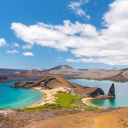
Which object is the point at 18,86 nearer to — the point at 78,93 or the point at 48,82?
the point at 48,82

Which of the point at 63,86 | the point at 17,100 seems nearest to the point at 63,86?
the point at 63,86

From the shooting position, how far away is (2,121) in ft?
85.1

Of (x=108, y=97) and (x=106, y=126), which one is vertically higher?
(x=106, y=126)

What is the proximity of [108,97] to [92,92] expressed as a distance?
11591mm

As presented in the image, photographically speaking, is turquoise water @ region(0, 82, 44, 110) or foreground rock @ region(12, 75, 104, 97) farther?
foreground rock @ region(12, 75, 104, 97)

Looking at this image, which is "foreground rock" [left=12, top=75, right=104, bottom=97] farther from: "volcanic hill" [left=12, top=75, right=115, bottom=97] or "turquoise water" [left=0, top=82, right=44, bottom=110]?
"turquoise water" [left=0, top=82, right=44, bottom=110]

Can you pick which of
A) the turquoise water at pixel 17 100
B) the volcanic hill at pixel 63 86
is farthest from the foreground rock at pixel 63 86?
the turquoise water at pixel 17 100

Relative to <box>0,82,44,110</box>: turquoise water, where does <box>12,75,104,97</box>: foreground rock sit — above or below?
above

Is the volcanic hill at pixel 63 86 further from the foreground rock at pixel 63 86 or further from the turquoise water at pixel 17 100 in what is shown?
the turquoise water at pixel 17 100

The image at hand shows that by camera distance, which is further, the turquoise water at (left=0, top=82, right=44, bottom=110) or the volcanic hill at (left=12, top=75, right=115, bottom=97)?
the volcanic hill at (left=12, top=75, right=115, bottom=97)

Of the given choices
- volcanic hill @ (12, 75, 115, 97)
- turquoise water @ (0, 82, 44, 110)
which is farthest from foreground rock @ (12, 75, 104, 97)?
turquoise water @ (0, 82, 44, 110)

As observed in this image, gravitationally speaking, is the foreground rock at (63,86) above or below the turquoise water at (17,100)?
above

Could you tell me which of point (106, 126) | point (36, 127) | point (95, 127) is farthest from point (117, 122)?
point (36, 127)

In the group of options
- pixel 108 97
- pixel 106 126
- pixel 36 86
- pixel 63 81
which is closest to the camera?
pixel 106 126
